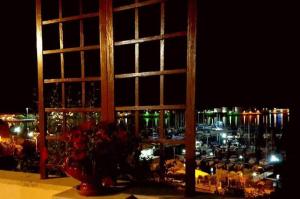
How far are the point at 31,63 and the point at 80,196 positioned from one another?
5.31 m

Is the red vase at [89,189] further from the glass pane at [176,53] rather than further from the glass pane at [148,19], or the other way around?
the glass pane at [148,19]

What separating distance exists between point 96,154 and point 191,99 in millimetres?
830

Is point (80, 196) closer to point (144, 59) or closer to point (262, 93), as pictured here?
point (144, 59)

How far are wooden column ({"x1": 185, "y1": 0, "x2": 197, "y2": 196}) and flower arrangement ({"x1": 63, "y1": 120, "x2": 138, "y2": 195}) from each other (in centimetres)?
46

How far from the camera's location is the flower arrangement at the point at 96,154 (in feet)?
8.54

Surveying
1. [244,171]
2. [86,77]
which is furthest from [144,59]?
[244,171]

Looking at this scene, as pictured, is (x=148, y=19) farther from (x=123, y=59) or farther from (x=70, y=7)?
(x=70, y=7)

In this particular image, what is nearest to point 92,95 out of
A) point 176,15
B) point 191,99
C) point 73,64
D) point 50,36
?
point 73,64

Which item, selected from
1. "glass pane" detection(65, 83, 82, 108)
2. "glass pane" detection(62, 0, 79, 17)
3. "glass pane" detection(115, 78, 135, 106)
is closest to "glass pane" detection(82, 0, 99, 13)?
"glass pane" detection(62, 0, 79, 17)

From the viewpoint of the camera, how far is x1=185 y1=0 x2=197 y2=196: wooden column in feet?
8.95

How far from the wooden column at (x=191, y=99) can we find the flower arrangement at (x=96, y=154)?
460mm

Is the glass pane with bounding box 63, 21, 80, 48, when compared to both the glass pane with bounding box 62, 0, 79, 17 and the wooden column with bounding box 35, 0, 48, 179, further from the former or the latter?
the wooden column with bounding box 35, 0, 48, 179

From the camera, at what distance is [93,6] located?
3514 mm

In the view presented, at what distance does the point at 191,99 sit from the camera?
2.73 m
